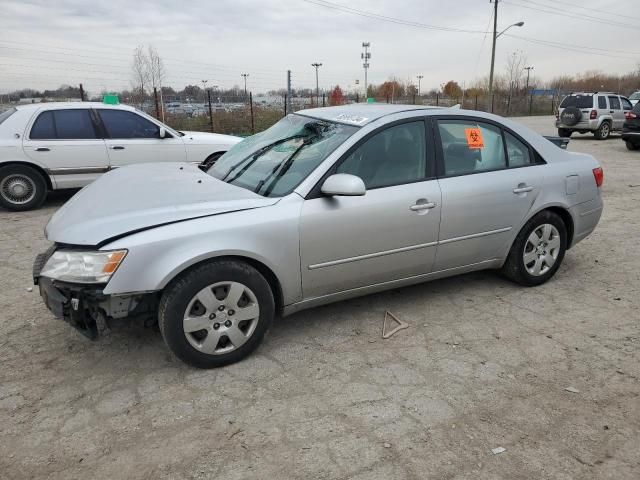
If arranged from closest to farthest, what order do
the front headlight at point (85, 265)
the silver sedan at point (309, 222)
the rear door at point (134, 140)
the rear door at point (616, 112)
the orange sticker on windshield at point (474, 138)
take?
the front headlight at point (85, 265)
the silver sedan at point (309, 222)
the orange sticker on windshield at point (474, 138)
the rear door at point (134, 140)
the rear door at point (616, 112)

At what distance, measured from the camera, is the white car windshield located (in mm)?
3289

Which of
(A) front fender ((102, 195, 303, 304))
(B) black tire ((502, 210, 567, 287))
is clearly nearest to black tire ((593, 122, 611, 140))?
(B) black tire ((502, 210, 567, 287))

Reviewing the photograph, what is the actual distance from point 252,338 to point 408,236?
132 cm

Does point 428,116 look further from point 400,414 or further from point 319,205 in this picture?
point 400,414

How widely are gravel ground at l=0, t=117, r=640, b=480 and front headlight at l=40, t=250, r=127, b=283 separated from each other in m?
0.68

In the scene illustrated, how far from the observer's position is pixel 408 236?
3.49 meters

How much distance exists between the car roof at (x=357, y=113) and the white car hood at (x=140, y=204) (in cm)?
97

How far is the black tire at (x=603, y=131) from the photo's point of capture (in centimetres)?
1779

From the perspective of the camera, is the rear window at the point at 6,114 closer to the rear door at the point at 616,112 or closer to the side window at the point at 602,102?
the side window at the point at 602,102

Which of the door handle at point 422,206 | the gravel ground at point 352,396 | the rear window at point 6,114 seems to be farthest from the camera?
the rear window at point 6,114

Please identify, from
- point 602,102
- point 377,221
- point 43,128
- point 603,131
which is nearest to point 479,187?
point 377,221

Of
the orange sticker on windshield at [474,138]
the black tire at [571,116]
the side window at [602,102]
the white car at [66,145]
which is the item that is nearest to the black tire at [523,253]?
the orange sticker on windshield at [474,138]

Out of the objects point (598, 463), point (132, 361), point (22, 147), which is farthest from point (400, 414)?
point (22, 147)

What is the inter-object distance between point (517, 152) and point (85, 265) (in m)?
3.39
